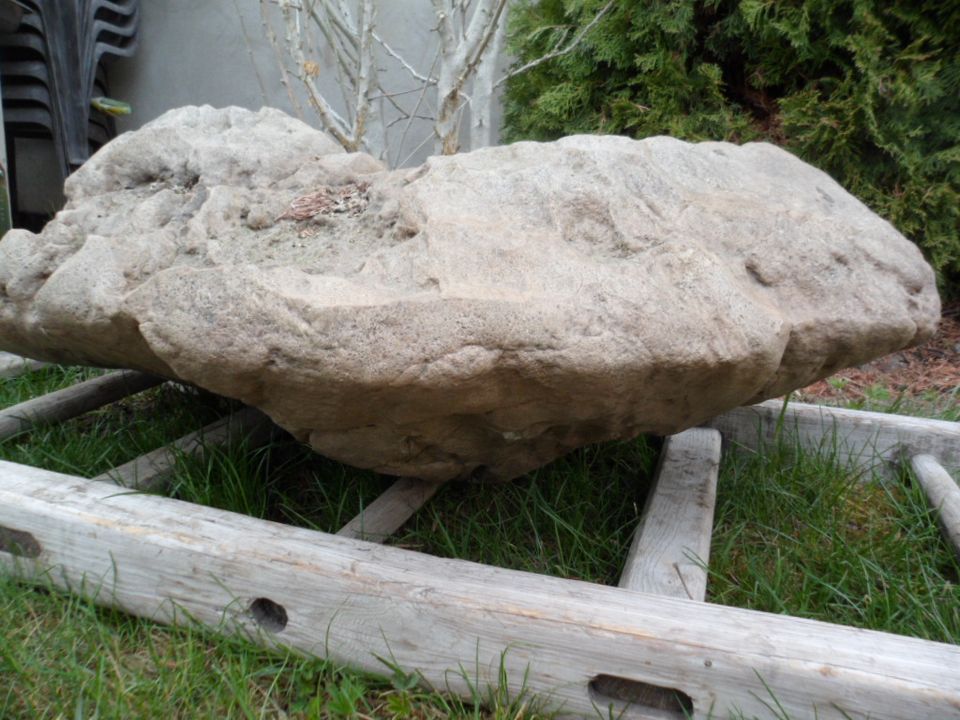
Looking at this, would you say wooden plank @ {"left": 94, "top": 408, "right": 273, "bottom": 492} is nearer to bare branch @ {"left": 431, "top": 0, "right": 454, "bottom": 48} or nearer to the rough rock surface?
the rough rock surface

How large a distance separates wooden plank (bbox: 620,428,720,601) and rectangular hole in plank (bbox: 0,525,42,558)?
1.20 meters

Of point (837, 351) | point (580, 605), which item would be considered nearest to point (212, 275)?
point (580, 605)

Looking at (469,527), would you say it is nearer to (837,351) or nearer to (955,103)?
(837,351)

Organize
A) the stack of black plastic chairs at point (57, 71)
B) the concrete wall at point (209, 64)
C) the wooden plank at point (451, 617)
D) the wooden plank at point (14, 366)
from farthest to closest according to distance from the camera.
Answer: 1. the concrete wall at point (209, 64)
2. the stack of black plastic chairs at point (57, 71)
3. the wooden plank at point (14, 366)
4. the wooden plank at point (451, 617)

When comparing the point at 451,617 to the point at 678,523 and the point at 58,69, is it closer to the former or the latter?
the point at 678,523

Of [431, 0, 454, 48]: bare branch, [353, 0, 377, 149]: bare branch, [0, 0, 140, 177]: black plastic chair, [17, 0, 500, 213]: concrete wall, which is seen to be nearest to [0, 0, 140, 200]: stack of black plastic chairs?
[0, 0, 140, 177]: black plastic chair

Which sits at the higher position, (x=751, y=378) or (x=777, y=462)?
(x=751, y=378)

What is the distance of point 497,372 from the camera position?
50.8 inches

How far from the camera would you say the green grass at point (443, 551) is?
1.39m

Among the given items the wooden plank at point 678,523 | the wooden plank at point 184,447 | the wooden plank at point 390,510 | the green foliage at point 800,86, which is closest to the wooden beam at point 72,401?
the wooden plank at point 184,447

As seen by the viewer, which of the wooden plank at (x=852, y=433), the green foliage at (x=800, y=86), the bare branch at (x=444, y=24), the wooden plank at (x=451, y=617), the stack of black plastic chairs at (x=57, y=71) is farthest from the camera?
the stack of black plastic chairs at (x=57, y=71)

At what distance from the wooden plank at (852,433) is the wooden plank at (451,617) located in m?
1.06

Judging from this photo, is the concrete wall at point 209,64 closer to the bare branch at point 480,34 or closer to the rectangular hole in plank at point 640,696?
the bare branch at point 480,34

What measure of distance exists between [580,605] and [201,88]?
465cm
